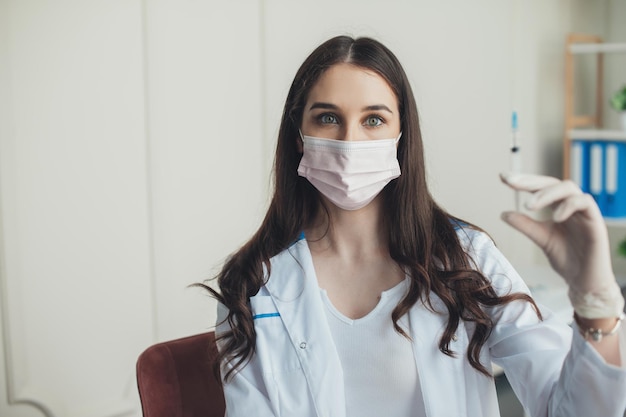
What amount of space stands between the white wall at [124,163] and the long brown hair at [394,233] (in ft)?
1.07

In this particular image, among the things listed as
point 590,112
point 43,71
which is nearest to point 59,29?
point 43,71

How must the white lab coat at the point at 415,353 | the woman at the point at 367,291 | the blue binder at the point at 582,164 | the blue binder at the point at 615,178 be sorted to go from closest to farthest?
1. the white lab coat at the point at 415,353
2. the woman at the point at 367,291
3. the blue binder at the point at 615,178
4. the blue binder at the point at 582,164

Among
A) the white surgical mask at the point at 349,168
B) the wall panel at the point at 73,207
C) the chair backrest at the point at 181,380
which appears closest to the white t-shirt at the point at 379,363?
the white surgical mask at the point at 349,168

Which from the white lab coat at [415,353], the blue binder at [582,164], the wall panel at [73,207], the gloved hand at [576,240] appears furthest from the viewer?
the blue binder at [582,164]

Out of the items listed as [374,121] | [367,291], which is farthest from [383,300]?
[374,121]

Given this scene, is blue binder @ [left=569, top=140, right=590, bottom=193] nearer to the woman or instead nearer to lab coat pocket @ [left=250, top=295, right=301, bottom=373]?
the woman

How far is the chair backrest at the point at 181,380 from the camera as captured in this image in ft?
5.41

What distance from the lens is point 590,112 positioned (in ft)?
13.0

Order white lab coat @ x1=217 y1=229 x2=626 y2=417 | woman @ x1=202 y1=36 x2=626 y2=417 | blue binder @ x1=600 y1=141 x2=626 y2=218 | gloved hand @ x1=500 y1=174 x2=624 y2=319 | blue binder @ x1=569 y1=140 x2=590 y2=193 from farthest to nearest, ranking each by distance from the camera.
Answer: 1. blue binder @ x1=569 y1=140 x2=590 y2=193
2. blue binder @ x1=600 y1=141 x2=626 y2=218
3. woman @ x1=202 y1=36 x2=626 y2=417
4. white lab coat @ x1=217 y1=229 x2=626 y2=417
5. gloved hand @ x1=500 y1=174 x2=624 y2=319

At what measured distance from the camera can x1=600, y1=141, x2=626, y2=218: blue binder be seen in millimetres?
3420

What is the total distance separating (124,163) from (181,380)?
0.87 m

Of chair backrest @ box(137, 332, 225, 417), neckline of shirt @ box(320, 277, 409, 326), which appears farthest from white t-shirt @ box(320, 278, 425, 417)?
chair backrest @ box(137, 332, 225, 417)

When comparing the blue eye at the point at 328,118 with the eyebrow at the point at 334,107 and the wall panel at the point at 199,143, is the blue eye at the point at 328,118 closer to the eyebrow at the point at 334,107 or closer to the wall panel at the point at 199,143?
the eyebrow at the point at 334,107

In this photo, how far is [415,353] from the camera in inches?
58.5
